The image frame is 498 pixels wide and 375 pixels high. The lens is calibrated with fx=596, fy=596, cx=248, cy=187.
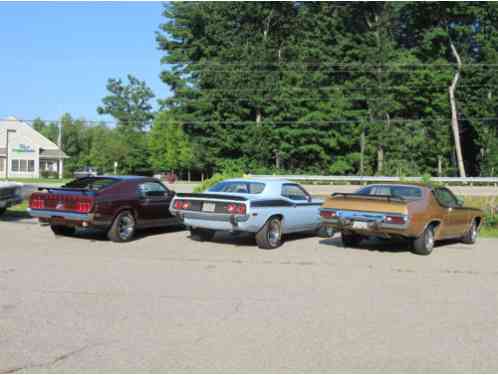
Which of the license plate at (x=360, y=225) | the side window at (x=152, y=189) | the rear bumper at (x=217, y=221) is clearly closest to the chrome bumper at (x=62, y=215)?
the side window at (x=152, y=189)

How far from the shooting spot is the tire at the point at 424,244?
1239 centimetres

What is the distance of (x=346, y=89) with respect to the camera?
51.1 meters

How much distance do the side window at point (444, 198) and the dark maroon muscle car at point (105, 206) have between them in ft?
21.3

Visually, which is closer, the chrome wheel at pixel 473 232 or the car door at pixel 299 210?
the car door at pixel 299 210

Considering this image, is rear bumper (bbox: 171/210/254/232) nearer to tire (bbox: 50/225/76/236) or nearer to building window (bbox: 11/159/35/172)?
tire (bbox: 50/225/76/236)

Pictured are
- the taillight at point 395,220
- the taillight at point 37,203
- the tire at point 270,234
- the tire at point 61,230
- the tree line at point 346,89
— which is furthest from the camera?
the tree line at point 346,89

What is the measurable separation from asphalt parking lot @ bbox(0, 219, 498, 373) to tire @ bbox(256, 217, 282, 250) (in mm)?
489

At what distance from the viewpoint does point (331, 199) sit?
1303 centimetres

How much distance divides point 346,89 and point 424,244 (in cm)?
4011

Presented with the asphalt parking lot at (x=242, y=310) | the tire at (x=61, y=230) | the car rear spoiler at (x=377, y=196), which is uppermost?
the car rear spoiler at (x=377, y=196)

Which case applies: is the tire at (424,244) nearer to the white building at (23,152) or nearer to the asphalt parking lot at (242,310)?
the asphalt parking lot at (242,310)

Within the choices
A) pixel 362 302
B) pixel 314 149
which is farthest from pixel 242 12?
pixel 362 302

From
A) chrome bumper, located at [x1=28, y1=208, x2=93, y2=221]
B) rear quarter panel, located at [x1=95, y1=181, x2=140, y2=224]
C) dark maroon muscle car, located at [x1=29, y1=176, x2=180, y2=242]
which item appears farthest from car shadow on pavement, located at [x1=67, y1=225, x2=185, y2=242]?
chrome bumper, located at [x1=28, y1=208, x2=93, y2=221]

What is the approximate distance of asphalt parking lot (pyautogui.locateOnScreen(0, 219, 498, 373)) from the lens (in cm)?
531
